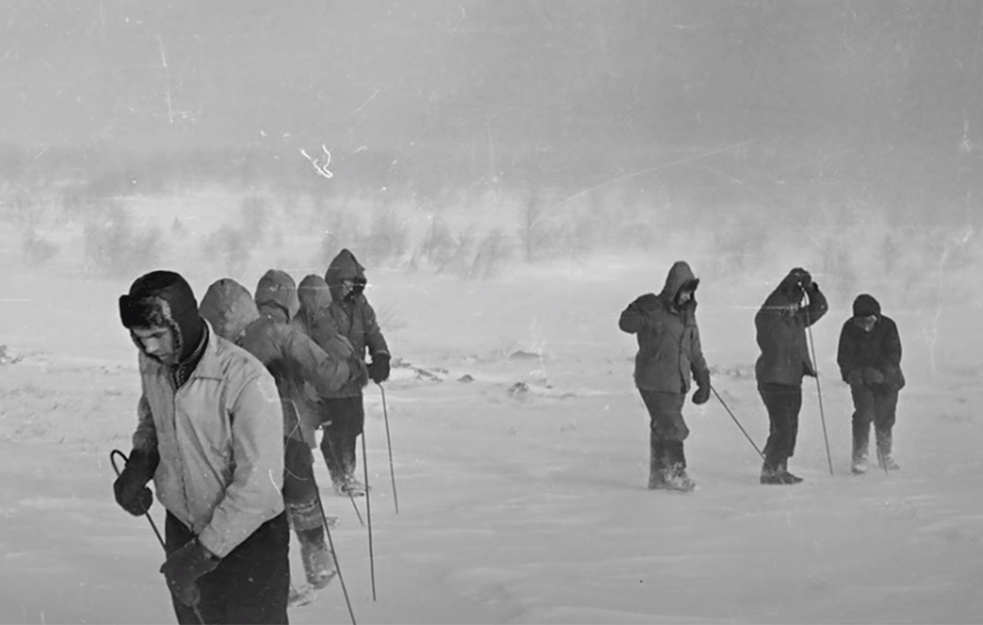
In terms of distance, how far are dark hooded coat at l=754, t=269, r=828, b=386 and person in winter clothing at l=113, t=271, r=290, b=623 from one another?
3.01 m

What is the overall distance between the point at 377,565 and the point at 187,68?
2.12 m

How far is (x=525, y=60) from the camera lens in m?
5.05

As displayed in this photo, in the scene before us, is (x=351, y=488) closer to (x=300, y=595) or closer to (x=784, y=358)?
(x=300, y=595)

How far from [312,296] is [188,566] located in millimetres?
2292

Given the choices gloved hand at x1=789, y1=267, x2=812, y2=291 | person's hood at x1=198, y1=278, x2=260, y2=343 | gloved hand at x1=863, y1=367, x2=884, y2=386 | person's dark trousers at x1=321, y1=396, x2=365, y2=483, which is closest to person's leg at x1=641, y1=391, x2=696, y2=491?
gloved hand at x1=789, y1=267, x2=812, y2=291

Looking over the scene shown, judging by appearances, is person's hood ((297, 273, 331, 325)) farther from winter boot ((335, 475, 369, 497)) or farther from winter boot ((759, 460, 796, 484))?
winter boot ((759, 460, 796, 484))

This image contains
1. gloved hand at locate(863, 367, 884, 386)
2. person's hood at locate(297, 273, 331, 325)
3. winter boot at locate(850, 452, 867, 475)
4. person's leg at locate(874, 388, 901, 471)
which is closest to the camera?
person's hood at locate(297, 273, 331, 325)

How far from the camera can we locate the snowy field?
3.59m

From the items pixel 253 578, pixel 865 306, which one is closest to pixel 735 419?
pixel 865 306

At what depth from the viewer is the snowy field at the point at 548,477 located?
11.8ft

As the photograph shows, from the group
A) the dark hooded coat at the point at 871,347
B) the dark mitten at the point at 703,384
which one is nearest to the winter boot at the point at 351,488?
the dark mitten at the point at 703,384

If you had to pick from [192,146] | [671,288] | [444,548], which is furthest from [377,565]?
[192,146]

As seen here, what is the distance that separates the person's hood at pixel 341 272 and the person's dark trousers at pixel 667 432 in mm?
1156

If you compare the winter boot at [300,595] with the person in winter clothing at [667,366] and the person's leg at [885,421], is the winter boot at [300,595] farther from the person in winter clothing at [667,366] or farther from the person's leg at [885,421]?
the person's leg at [885,421]
